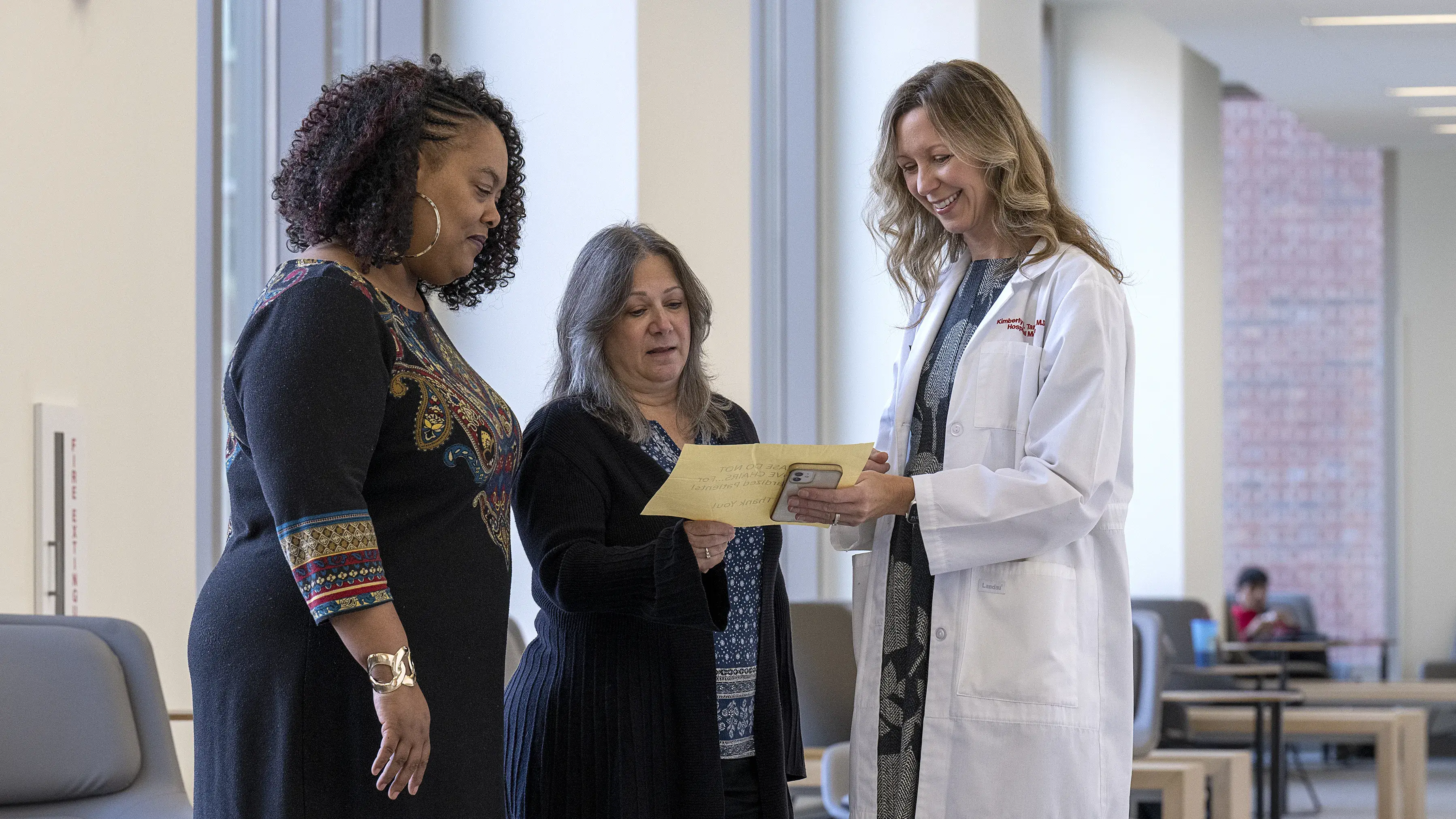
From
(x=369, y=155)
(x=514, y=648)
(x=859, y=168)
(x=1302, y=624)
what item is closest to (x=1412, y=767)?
(x=1302, y=624)

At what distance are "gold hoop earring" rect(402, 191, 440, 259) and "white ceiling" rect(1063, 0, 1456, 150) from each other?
5.98 meters

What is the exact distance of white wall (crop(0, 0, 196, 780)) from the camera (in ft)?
8.57

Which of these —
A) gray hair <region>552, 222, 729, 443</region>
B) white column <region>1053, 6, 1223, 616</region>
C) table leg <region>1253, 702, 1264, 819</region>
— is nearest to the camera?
gray hair <region>552, 222, 729, 443</region>

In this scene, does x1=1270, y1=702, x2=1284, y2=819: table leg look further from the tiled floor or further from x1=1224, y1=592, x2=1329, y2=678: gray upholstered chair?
x1=1224, y1=592, x2=1329, y2=678: gray upholstered chair

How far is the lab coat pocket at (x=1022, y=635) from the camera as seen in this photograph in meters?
2.07

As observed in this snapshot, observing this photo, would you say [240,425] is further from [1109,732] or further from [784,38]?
[784,38]

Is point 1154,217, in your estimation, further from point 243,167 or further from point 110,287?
point 110,287

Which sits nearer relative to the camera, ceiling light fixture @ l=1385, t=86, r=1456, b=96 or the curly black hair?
the curly black hair

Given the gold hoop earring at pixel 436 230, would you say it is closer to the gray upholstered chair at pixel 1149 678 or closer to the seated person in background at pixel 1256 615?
the gray upholstered chair at pixel 1149 678

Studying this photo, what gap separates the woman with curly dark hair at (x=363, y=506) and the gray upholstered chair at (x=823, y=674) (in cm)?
277

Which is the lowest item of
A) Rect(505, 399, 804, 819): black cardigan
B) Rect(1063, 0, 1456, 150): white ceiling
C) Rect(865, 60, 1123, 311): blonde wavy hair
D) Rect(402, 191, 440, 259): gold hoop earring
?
Rect(505, 399, 804, 819): black cardigan

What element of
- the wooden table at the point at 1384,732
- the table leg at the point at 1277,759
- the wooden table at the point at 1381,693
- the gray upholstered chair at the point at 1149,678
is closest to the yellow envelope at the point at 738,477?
the gray upholstered chair at the point at 1149,678

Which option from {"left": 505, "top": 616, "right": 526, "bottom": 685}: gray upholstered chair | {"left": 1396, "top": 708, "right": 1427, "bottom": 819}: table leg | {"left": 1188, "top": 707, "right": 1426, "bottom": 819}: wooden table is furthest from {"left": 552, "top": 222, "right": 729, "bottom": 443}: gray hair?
{"left": 1396, "top": 708, "right": 1427, "bottom": 819}: table leg

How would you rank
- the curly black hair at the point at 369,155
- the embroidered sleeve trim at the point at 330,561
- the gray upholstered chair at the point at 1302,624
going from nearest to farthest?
the embroidered sleeve trim at the point at 330,561 → the curly black hair at the point at 369,155 → the gray upholstered chair at the point at 1302,624
